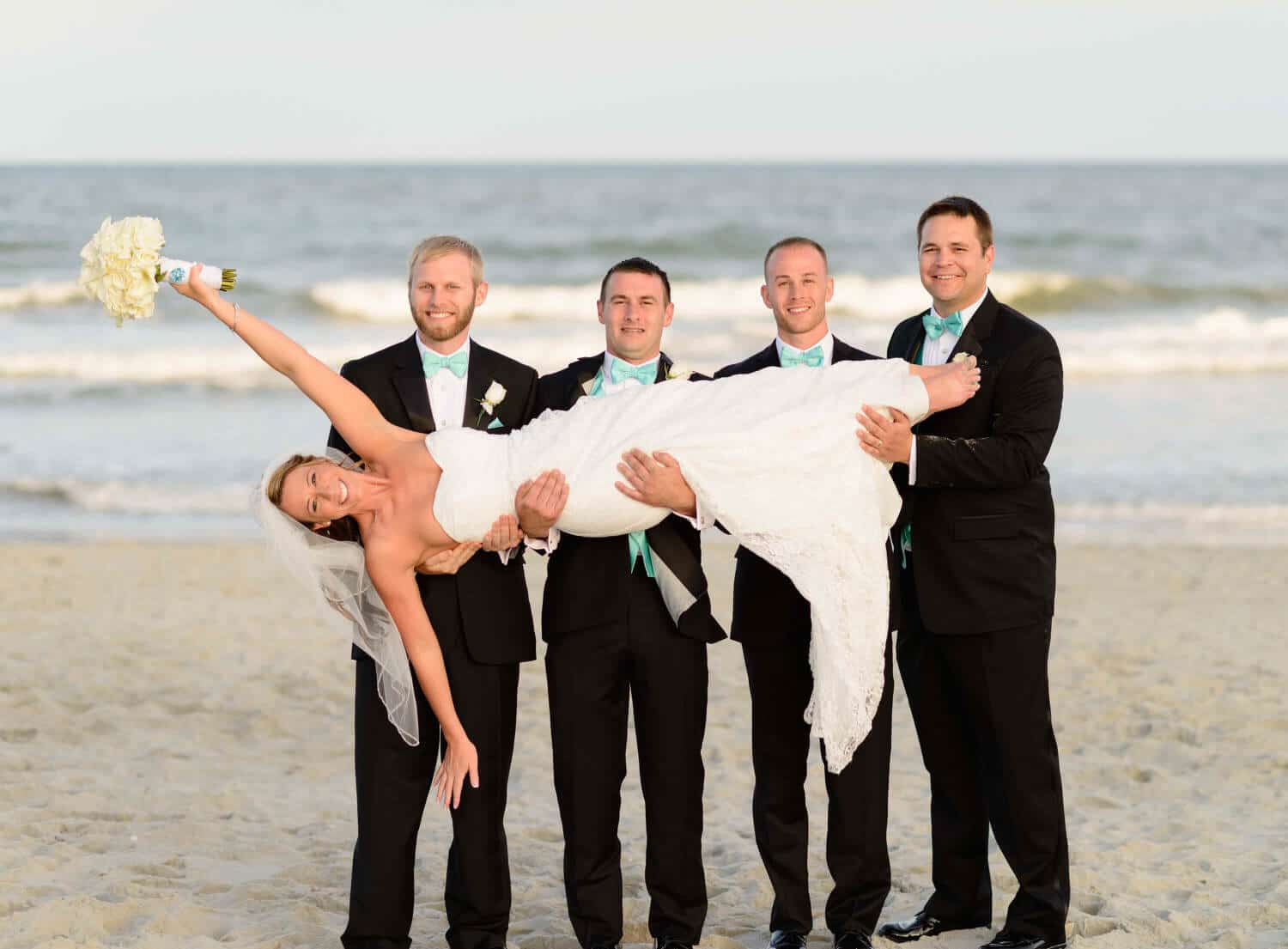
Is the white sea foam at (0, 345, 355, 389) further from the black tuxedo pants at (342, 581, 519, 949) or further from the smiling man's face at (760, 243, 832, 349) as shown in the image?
the smiling man's face at (760, 243, 832, 349)

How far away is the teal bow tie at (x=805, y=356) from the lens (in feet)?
13.3

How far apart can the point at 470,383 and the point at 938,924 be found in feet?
7.29

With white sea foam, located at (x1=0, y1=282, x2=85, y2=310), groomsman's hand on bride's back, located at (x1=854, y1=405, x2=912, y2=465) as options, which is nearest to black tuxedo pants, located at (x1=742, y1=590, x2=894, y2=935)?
groomsman's hand on bride's back, located at (x1=854, y1=405, x2=912, y2=465)

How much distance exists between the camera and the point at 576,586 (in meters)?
3.89

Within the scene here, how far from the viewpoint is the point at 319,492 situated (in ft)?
12.3

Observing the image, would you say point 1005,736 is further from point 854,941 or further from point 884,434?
point 884,434

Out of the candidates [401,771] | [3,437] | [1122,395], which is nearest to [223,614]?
[401,771]

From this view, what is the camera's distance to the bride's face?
12.3ft

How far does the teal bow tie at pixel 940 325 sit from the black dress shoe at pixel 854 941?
1762 millimetres

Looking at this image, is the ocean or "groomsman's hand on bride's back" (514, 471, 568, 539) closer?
"groomsman's hand on bride's back" (514, 471, 568, 539)

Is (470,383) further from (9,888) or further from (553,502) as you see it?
(9,888)

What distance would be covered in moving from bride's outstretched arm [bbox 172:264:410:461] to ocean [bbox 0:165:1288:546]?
6.59 metres

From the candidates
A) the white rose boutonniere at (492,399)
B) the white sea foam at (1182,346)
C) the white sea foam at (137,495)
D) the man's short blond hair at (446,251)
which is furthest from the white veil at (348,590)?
the white sea foam at (1182,346)

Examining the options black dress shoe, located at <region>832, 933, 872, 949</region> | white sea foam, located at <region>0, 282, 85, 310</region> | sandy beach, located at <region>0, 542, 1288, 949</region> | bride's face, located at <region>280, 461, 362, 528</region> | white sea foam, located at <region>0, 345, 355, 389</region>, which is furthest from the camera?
white sea foam, located at <region>0, 282, 85, 310</region>
